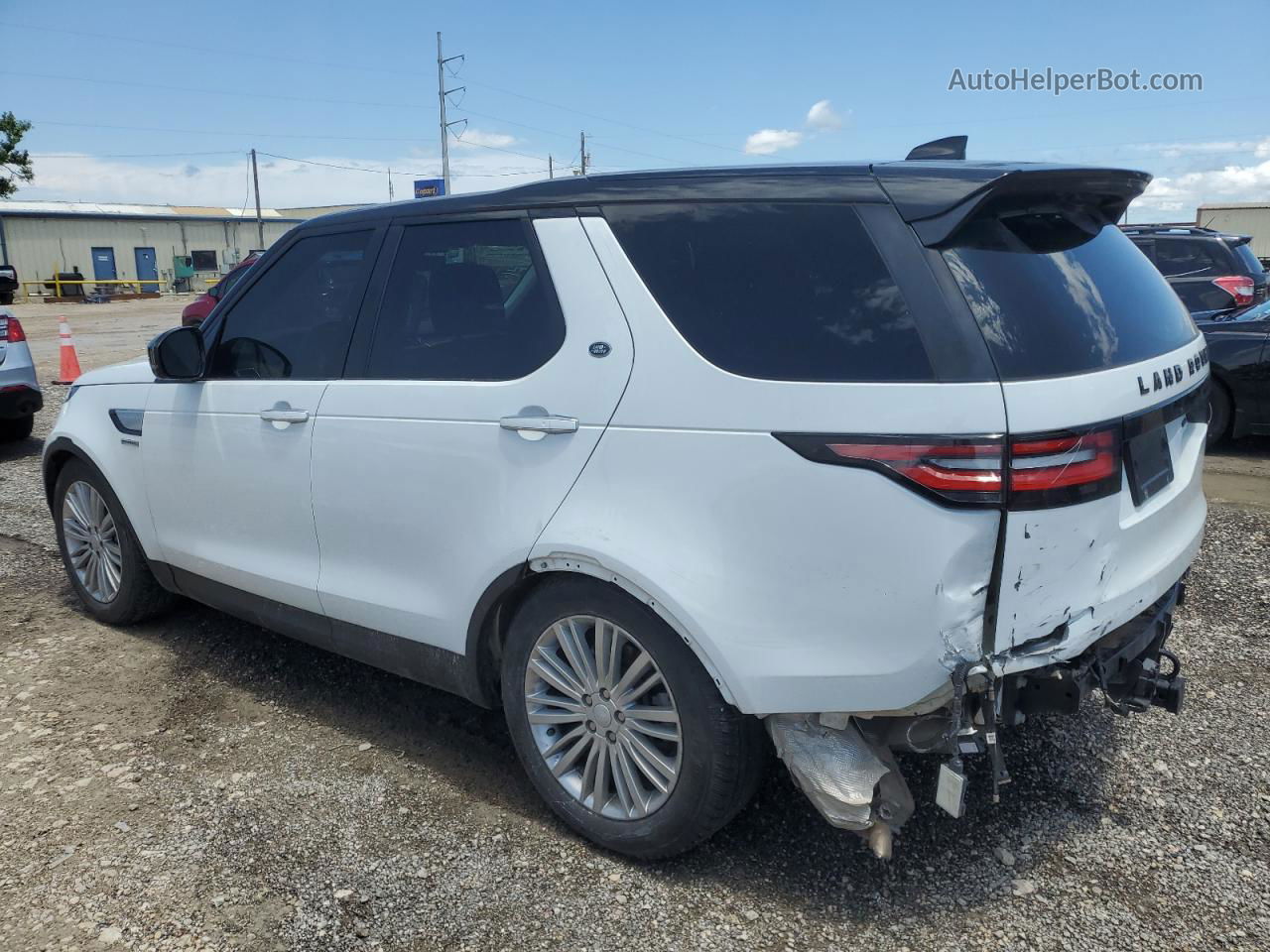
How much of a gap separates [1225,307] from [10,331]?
39.8 feet

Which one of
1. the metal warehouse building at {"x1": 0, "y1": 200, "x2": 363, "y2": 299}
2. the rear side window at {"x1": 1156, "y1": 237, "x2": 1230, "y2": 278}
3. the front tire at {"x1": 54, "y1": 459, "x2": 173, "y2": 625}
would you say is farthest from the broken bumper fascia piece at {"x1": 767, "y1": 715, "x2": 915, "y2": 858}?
the metal warehouse building at {"x1": 0, "y1": 200, "x2": 363, "y2": 299}

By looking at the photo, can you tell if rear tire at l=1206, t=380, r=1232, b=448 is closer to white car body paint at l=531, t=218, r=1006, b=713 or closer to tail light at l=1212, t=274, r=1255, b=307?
tail light at l=1212, t=274, r=1255, b=307

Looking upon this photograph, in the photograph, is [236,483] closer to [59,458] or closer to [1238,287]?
[59,458]

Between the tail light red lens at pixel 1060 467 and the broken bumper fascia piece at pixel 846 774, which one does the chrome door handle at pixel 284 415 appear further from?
the tail light red lens at pixel 1060 467

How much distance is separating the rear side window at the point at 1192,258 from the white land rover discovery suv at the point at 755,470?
31.9 feet

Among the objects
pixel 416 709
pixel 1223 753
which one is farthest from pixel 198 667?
pixel 1223 753

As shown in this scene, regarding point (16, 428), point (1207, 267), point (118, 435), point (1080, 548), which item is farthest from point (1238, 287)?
point (16, 428)

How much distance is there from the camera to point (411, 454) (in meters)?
3.04

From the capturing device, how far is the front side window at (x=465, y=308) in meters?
2.86

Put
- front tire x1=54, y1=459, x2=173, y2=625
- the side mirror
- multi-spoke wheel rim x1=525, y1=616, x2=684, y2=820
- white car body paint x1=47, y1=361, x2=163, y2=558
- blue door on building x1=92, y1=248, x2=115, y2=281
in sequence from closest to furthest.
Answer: multi-spoke wheel rim x1=525, y1=616, x2=684, y2=820 < the side mirror < white car body paint x1=47, y1=361, x2=163, y2=558 < front tire x1=54, y1=459, x2=173, y2=625 < blue door on building x1=92, y1=248, x2=115, y2=281

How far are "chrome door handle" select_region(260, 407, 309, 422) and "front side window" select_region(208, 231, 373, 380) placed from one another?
0.13m

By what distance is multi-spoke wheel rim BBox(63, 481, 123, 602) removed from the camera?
4.50 metres

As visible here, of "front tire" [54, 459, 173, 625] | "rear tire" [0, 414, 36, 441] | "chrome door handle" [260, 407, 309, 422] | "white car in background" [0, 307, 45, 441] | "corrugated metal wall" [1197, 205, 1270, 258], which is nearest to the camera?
"chrome door handle" [260, 407, 309, 422]

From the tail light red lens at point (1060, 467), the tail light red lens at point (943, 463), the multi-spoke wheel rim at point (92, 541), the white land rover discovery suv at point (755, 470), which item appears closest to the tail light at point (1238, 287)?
the white land rover discovery suv at point (755, 470)
